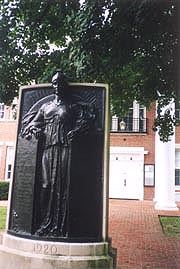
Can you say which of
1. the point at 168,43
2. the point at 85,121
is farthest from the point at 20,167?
the point at 168,43

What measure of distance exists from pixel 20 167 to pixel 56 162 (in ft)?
2.18

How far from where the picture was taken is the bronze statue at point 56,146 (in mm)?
4398

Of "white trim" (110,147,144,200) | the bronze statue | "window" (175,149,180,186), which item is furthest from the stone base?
"window" (175,149,180,186)

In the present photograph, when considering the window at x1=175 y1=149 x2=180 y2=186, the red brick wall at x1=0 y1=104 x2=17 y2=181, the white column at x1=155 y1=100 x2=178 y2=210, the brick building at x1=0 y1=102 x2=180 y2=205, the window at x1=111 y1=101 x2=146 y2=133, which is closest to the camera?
the white column at x1=155 y1=100 x2=178 y2=210

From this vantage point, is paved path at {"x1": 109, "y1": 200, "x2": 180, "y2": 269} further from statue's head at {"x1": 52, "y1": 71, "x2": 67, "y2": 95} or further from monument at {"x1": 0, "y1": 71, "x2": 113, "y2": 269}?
statue's head at {"x1": 52, "y1": 71, "x2": 67, "y2": 95}

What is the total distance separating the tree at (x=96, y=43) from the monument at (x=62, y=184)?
6.20 ft

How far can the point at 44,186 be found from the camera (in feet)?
14.8

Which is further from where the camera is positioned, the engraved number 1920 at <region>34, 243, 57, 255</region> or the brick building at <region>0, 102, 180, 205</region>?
the brick building at <region>0, 102, 180, 205</region>

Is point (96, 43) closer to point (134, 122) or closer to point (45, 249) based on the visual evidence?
point (45, 249)

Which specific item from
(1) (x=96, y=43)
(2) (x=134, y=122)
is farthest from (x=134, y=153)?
(1) (x=96, y=43)

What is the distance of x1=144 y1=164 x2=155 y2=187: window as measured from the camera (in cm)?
2002

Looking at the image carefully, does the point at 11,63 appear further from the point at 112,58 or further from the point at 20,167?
the point at 20,167

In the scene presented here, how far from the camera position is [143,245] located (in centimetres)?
759

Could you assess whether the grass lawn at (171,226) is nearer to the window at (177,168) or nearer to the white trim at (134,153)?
the white trim at (134,153)
